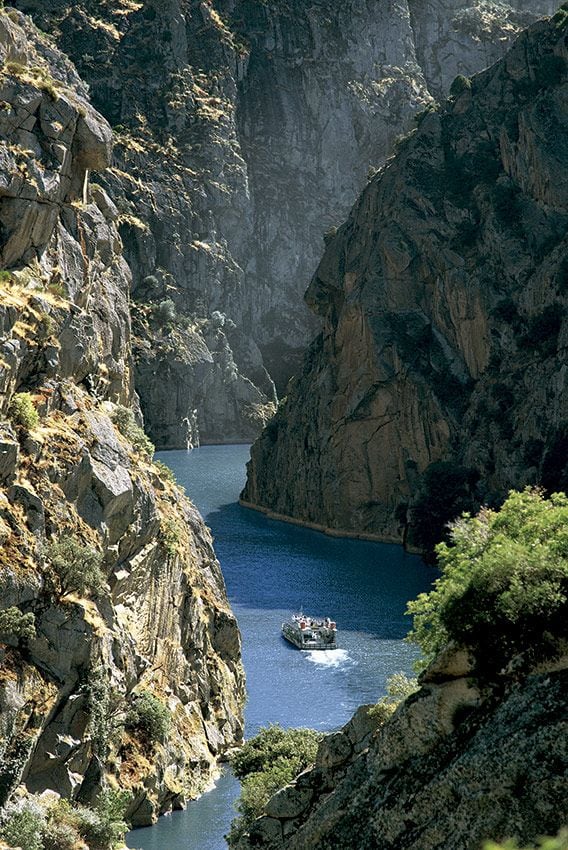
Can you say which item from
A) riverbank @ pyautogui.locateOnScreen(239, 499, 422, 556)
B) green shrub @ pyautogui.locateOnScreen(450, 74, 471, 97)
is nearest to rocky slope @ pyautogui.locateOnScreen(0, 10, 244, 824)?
riverbank @ pyautogui.locateOnScreen(239, 499, 422, 556)

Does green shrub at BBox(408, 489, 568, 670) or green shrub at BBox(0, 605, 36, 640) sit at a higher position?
green shrub at BBox(408, 489, 568, 670)

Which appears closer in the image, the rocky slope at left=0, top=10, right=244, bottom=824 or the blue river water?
the rocky slope at left=0, top=10, right=244, bottom=824

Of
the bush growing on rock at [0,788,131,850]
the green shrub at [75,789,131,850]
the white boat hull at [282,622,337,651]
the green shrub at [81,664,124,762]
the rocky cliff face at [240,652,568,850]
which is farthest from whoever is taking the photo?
the white boat hull at [282,622,337,651]

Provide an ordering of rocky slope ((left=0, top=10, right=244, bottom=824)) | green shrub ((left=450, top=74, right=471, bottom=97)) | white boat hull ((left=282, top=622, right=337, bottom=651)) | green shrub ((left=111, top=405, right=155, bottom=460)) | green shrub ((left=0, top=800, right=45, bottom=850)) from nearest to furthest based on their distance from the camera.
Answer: green shrub ((left=0, top=800, right=45, bottom=850)) < rocky slope ((left=0, top=10, right=244, bottom=824)) < green shrub ((left=111, top=405, right=155, bottom=460)) < white boat hull ((left=282, top=622, right=337, bottom=651)) < green shrub ((left=450, top=74, right=471, bottom=97))

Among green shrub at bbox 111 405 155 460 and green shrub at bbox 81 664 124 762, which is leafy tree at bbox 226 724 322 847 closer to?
green shrub at bbox 81 664 124 762

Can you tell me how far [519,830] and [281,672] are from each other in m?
62.7

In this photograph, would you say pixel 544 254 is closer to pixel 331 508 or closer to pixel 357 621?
pixel 331 508

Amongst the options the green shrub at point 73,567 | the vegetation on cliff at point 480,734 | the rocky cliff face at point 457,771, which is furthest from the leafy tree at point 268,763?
the rocky cliff face at point 457,771

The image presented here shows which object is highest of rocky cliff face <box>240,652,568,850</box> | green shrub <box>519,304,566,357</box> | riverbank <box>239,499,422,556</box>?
green shrub <box>519,304,566,357</box>

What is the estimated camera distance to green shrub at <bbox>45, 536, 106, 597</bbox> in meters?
49.8

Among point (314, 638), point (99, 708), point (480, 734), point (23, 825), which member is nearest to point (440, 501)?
point (314, 638)

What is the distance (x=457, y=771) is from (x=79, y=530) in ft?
107

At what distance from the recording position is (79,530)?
52844 millimetres

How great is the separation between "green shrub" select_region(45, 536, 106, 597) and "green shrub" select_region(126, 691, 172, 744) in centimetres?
662
